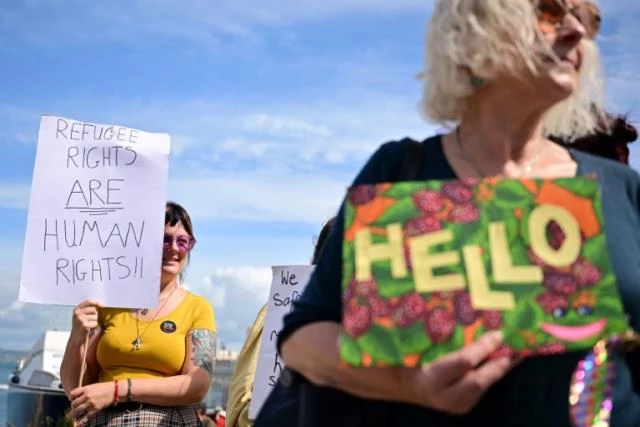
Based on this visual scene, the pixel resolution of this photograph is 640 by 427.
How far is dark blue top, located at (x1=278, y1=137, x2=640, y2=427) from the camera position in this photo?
1.65 metres

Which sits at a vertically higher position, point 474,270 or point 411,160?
point 411,160

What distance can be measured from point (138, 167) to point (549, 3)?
3.15 m

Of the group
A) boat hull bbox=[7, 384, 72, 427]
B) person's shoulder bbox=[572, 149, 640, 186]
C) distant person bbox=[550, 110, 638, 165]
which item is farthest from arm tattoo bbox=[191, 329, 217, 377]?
boat hull bbox=[7, 384, 72, 427]

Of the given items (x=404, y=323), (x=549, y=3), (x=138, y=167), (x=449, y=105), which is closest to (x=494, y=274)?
(x=404, y=323)

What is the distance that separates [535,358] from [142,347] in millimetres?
3005

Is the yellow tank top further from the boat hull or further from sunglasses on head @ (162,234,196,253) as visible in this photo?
the boat hull

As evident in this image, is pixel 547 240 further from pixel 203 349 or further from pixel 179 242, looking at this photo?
pixel 179 242

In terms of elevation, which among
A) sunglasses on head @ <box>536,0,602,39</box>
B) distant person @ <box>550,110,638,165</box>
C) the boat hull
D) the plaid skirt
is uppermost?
sunglasses on head @ <box>536,0,602,39</box>

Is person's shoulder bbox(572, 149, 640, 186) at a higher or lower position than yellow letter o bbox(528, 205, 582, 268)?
higher

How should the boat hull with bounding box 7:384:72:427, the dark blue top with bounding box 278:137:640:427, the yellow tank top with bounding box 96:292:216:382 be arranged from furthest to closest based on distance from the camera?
the boat hull with bounding box 7:384:72:427 → the yellow tank top with bounding box 96:292:216:382 → the dark blue top with bounding box 278:137:640:427

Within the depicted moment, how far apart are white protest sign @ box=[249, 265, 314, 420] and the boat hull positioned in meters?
5.88

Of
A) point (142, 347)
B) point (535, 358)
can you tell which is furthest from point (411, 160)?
point (142, 347)

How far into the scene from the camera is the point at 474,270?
1.57 meters

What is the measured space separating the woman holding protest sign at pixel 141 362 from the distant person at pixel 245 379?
5.4 inches
